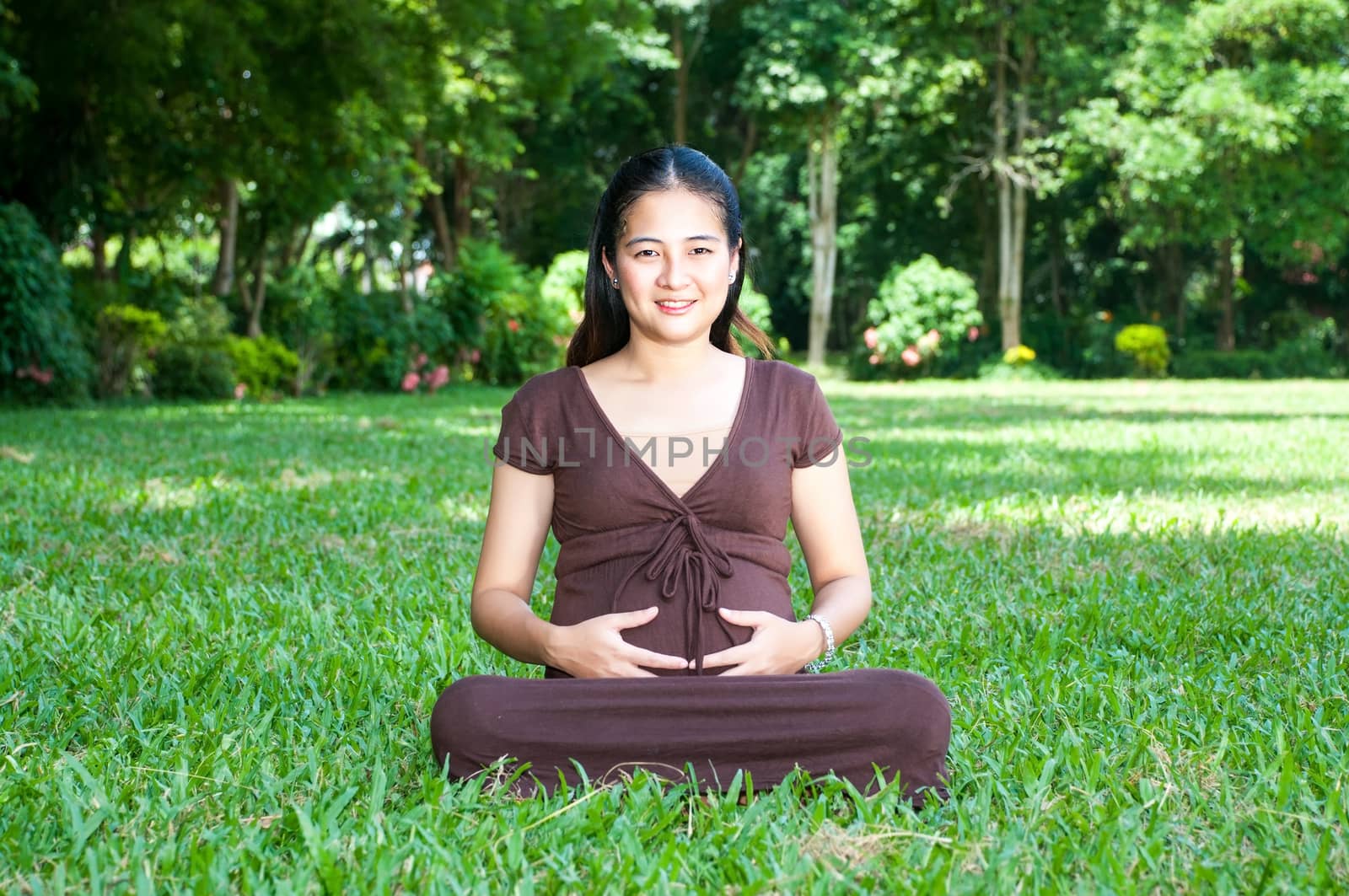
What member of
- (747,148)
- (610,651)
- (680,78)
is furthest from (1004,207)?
(610,651)

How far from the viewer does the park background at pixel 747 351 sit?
2004 mm

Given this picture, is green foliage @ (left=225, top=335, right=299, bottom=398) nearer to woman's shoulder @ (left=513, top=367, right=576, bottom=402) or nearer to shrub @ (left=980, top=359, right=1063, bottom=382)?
shrub @ (left=980, top=359, right=1063, bottom=382)

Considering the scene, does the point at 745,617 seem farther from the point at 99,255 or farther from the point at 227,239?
the point at 227,239

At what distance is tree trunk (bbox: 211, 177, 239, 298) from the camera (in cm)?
1620

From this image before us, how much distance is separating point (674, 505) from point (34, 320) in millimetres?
11627

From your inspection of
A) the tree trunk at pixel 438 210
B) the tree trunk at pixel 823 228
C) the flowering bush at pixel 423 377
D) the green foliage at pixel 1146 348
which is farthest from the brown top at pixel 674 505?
the tree trunk at pixel 823 228

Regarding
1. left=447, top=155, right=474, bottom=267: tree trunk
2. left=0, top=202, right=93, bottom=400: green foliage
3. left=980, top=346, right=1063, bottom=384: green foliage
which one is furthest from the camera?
left=980, top=346, right=1063, bottom=384: green foliage

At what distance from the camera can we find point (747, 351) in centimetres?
363

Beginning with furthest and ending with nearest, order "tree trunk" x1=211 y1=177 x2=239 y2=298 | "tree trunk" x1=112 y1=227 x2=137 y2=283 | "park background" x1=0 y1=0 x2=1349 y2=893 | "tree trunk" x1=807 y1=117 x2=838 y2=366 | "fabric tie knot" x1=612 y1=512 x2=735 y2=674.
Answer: "tree trunk" x1=807 y1=117 x2=838 y2=366, "tree trunk" x1=211 y1=177 x2=239 y2=298, "tree trunk" x1=112 y1=227 x2=137 y2=283, "fabric tie knot" x1=612 y1=512 x2=735 y2=674, "park background" x1=0 y1=0 x2=1349 y2=893

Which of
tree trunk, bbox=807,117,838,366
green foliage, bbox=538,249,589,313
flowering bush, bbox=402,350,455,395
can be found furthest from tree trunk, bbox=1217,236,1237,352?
flowering bush, bbox=402,350,455,395

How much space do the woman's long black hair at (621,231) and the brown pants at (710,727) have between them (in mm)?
737

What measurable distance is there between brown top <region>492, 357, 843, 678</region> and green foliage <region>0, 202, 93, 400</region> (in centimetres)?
1129

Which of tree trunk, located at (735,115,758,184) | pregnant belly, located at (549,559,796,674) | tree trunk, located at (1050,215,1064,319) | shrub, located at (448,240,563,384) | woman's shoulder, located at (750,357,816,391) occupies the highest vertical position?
tree trunk, located at (735,115,758,184)

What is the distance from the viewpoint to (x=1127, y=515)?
5.39 meters
